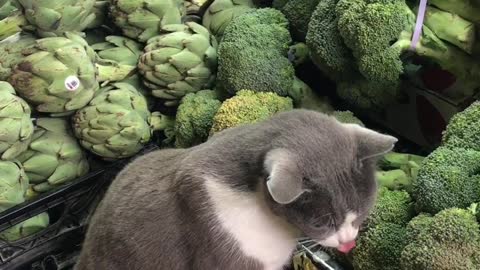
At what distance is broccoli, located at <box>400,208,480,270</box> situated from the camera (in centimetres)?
88

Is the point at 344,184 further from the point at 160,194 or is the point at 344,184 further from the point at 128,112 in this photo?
the point at 128,112

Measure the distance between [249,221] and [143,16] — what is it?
752 millimetres

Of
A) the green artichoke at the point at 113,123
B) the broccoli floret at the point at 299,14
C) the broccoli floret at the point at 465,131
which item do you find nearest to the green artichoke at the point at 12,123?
the green artichoke at the point at 113,123

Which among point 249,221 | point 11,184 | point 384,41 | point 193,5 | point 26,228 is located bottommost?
point 26,228

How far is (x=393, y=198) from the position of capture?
107 centimetres

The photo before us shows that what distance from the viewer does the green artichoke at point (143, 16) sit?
58.1 inches

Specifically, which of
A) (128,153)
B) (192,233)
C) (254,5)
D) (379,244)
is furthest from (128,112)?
(379,244)

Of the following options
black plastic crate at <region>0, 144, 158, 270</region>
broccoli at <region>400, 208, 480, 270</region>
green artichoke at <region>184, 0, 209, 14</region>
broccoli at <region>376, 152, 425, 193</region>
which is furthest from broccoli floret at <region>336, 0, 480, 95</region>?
black plastic crate at <region>0, 144, 158, 270</region>

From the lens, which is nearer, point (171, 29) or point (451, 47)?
point (451, 47)

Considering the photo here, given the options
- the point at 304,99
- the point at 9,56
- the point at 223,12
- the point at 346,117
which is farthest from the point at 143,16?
the point at 346,117

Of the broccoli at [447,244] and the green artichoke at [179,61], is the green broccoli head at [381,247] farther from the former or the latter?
the green artichoke at [179,61]

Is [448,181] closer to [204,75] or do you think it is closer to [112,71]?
[204,75]

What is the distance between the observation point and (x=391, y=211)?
3.44 ft

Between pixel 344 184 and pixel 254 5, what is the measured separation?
0.86 meters
